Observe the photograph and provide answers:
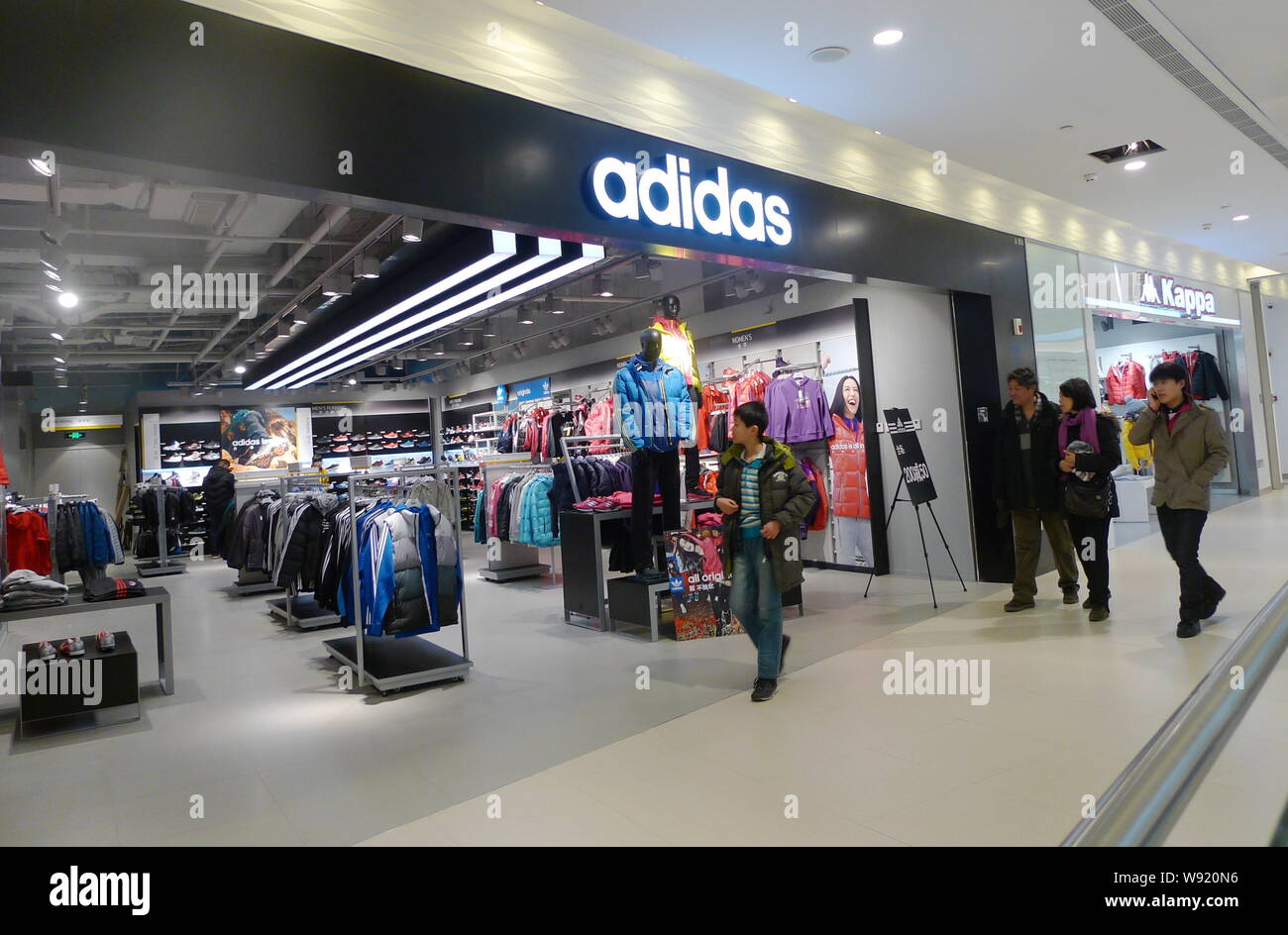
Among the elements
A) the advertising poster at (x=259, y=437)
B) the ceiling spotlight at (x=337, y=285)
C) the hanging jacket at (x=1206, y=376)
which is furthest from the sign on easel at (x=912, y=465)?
the advertising poster at (x=259, y=437)

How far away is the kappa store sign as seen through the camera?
1043cm

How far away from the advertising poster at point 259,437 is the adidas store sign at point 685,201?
14209mm

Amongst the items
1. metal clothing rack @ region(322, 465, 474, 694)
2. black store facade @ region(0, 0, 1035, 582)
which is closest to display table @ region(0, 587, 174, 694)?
metal clothing rack @ region(322, 465, 474, 694)

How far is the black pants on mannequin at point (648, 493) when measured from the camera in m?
6.23

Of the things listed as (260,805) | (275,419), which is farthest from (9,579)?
(275,419)

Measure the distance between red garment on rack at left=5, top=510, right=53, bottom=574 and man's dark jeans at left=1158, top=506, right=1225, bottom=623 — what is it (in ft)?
31.0

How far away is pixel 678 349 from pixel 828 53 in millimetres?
2486

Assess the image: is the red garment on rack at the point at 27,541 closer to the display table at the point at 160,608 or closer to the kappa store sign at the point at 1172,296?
the display table at the point at 160,608

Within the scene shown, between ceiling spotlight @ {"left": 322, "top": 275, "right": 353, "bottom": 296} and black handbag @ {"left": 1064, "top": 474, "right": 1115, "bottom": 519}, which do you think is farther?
ceiling spotlight @ {"left": 322, "top": 275, "right": 353, "bottom": 296}

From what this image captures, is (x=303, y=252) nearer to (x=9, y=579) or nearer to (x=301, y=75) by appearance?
(x=9, y=579)

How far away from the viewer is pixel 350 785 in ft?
11.7

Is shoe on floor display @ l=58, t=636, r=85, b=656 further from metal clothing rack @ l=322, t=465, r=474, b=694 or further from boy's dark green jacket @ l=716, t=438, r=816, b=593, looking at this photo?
boy's dark green jacket @ l=716, t=438, r=816, b=593

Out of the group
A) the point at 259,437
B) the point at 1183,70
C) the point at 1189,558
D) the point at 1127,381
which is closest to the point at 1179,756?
the point at 1189,558
